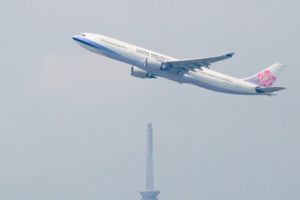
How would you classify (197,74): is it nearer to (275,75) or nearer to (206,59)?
(206,59)

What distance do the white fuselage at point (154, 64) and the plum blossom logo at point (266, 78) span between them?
359 centimetres

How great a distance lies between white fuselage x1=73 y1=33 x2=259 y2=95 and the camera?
12900 centimetres

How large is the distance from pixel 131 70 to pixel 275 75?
23.3 m

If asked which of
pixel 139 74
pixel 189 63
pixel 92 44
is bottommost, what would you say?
pixel 139 74

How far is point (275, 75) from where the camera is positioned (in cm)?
14512

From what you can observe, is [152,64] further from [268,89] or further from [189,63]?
[268,89]

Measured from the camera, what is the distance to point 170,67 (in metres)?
132

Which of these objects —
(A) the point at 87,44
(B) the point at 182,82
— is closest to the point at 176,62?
(B) the point at 182,82

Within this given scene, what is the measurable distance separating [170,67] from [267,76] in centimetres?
1818

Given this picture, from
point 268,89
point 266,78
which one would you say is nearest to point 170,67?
point 268,89

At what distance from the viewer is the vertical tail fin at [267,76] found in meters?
140

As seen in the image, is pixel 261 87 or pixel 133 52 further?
pixel 261 87

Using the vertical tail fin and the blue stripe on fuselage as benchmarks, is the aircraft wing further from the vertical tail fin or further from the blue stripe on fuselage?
the vertical tail fin

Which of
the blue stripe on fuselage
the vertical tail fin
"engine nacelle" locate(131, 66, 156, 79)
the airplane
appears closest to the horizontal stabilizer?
the airplane
